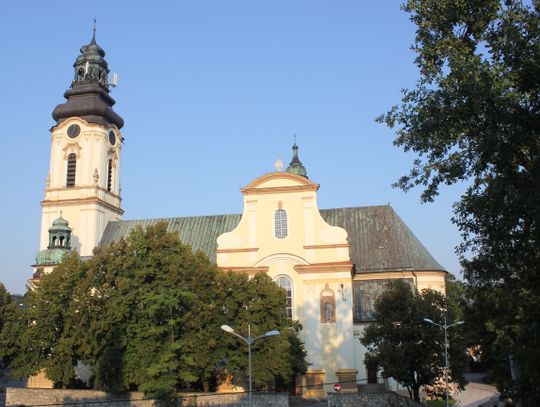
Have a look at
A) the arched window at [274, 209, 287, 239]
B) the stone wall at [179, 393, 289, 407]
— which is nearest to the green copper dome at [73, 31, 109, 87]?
the arched window at [274, 209, 287, 239]

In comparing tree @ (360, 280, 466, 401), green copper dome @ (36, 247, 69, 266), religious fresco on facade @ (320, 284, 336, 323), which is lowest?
tree @ (360, 280, 466, 401)

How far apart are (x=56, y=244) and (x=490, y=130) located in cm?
4303

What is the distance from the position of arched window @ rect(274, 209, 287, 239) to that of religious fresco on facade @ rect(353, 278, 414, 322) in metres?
6.80

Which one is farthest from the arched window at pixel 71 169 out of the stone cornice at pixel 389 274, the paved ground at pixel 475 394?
the paved ground at pixel 475 394

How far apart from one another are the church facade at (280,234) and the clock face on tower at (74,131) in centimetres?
9

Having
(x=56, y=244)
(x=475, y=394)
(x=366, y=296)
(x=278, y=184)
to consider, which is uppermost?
(x=278, y=184)

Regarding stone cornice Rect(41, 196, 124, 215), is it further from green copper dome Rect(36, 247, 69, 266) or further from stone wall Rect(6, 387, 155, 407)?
stone wall Rect(6, 387, 155, 407)

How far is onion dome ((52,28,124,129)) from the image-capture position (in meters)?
54.8

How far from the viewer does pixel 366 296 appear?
4494 centimetres

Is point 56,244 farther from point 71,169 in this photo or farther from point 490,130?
point 490,130

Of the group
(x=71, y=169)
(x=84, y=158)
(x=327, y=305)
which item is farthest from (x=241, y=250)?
(x=71, y=169)

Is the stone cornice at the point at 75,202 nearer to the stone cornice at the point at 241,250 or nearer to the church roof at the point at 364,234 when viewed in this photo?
the church roof at the point at 364,234

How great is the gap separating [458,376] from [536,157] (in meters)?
21.0

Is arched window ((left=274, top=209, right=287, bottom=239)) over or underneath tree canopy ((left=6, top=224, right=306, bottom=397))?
over
